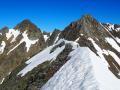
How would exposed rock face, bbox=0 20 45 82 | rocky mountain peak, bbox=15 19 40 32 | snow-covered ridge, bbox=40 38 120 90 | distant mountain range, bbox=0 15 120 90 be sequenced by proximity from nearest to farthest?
snow-covered ridge, bbox=40 38 120 90 < distant mountain range, bbox=0 15 120 90 < exposed rock face, bbox=0 20 45 82 < rocky mountain peak, bbox=15 19 40 32

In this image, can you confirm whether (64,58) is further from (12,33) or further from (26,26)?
(26,26)

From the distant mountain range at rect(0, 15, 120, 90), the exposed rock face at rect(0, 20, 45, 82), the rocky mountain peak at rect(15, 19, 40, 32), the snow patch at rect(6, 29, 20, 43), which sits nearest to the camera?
the distant mountain range at rect(0, 15, 120, 90)

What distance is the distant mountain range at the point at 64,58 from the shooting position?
73.5 ft

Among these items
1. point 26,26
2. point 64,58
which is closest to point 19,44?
point 26,26

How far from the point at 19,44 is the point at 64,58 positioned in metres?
123

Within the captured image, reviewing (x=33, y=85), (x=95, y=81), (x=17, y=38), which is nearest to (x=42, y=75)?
(x=33, y=85)

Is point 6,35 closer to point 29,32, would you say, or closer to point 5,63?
point 29,32

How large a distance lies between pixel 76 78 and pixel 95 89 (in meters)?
5.18

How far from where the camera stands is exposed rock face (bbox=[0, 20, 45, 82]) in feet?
473

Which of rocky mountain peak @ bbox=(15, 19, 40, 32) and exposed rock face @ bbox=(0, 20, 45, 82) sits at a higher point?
rocky mountain peak @ bbox=(15, 19, 40, 32)

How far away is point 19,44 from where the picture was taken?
158250mm

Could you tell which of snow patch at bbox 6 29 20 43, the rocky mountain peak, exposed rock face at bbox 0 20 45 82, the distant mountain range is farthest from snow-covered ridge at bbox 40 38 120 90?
the rocky mountain peak

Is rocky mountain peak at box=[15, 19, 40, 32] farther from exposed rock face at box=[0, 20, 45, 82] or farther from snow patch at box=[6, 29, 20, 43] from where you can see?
snow patch at box=[6, 29, 20, 43]

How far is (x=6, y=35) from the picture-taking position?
167000mm
